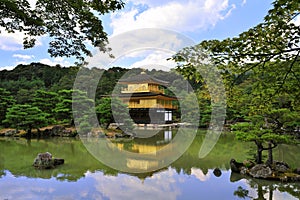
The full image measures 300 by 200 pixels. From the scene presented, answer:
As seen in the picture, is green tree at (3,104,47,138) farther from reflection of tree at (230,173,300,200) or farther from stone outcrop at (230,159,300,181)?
reflection of tree at (230,173,300,200)

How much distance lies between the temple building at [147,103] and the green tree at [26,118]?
7389mm

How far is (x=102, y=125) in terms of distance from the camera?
603 inches

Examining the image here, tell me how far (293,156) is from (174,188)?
514 centimetres

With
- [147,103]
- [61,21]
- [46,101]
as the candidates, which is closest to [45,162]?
[61,21]

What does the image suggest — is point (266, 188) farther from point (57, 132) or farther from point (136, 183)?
point (57, 132)

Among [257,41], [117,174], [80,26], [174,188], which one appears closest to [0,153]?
[117,174]

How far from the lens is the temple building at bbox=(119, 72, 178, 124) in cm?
1939

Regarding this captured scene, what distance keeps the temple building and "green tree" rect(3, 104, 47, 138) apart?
7.39 metres

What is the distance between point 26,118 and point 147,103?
8.87 metres

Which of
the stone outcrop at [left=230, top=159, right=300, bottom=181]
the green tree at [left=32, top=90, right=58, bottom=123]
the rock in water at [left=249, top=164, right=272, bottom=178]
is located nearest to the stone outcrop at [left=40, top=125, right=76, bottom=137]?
the green tree at [left=32, top=90, right=58, bottom=123]

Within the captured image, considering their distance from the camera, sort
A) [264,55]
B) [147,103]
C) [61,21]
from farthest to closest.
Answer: [147,103] < [61,21] < [264,55]

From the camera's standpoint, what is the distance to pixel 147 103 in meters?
19.5

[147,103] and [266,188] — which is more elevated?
[147,103]

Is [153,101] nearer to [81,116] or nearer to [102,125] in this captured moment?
[102,125]
